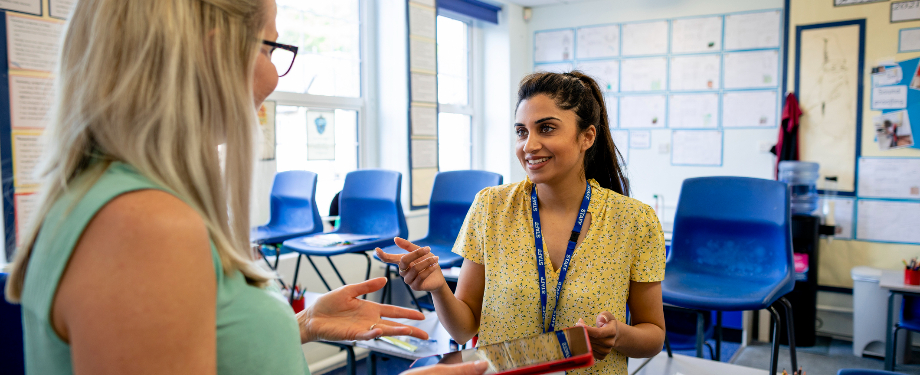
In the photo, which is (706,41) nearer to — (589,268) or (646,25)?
(646,25)

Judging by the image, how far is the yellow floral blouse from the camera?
1.47 metres

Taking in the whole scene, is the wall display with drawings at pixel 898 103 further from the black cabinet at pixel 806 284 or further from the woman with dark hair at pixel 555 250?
the woman with dark hair at pixel 555 250

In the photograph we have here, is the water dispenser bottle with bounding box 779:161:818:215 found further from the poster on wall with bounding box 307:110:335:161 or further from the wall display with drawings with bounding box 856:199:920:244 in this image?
the poster on wall with bounding box 307:110:335:161

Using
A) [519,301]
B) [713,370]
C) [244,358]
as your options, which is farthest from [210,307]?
[713,370]

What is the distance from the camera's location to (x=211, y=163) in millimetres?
693

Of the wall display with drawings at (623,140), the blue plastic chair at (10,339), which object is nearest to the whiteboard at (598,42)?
the wall display with drawings at (623,140)

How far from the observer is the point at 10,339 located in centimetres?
125

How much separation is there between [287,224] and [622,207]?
2615mm

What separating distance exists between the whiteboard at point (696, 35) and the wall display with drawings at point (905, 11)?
115 cm

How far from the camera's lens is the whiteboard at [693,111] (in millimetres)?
4797

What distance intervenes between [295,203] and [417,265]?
2.47m

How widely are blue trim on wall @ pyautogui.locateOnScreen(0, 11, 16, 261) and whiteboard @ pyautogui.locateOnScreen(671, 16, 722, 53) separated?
15.0 ft

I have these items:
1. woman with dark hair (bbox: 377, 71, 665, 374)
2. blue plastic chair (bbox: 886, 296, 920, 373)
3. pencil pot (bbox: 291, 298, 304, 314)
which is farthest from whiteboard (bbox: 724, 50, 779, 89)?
pencil pot (bbox: 291, 298, 304, 314)

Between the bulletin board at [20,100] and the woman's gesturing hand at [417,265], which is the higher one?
the bulletin board at [20,100]
